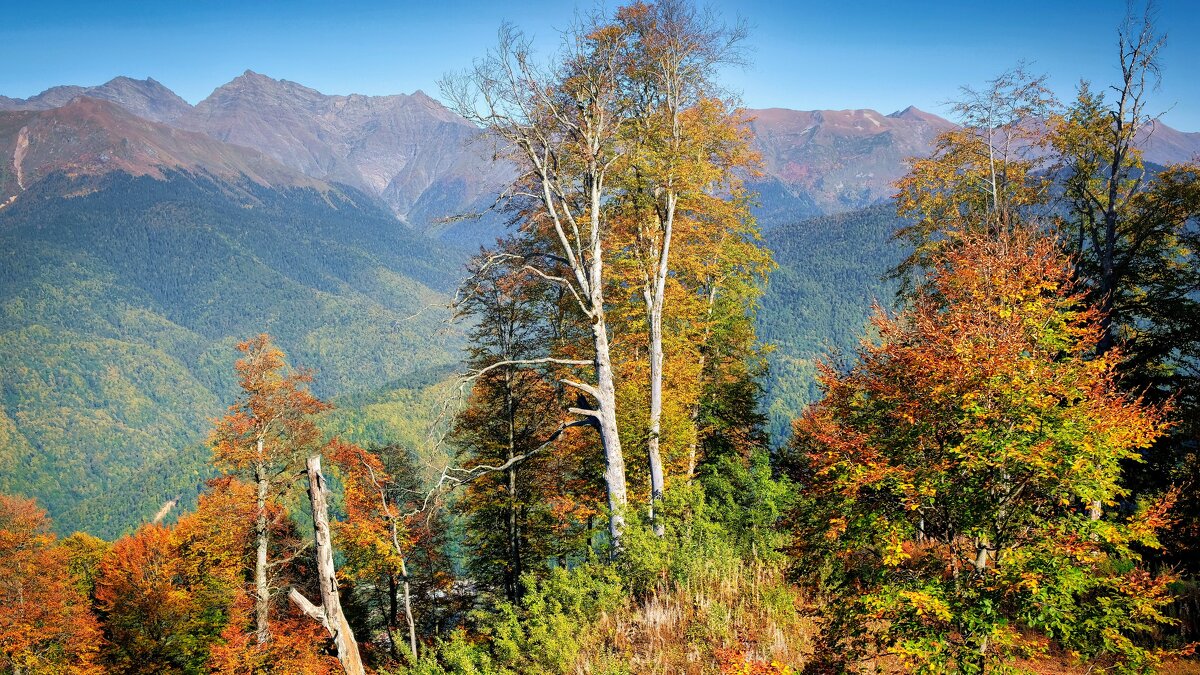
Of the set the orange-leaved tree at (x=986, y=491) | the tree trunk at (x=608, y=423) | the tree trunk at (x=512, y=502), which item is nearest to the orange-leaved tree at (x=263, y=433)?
the tree trunk at (x=512, y=502)

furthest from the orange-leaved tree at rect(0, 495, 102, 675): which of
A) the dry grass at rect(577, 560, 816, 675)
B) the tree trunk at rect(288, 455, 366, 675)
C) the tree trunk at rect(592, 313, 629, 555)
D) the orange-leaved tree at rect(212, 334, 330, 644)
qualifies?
the dry grass at rect(577, 560, 816, 675)

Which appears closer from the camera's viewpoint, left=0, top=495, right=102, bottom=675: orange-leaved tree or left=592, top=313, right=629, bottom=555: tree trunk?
left=592, top=313, right=629, bottom=555: tree trunk

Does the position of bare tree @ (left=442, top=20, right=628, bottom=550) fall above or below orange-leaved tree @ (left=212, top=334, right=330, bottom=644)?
above

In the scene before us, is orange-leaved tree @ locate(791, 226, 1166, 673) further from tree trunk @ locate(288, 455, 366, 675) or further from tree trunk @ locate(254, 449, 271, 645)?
tree trunk @ locate(254, 449, 271, 645)

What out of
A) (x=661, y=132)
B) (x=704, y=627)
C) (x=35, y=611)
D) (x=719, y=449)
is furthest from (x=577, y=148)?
(x=35, y=611)

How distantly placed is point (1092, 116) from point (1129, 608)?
50.2ft

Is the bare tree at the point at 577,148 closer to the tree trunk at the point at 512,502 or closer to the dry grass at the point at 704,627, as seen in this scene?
the dry grass at the point at 704,627

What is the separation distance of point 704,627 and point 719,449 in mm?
15275

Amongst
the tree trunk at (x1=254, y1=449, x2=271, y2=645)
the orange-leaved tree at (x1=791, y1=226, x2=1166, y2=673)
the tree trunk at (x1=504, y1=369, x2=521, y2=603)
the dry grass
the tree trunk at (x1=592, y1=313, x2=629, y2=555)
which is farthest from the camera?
the tree trunk at (x1=504, y1=369, x2=521, y2=603)

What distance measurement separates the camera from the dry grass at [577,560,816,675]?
636 centimetres

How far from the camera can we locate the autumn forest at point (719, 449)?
524 centimetres

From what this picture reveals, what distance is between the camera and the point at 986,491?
529 centimetres

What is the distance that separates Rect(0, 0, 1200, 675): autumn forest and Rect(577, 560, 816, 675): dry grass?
5 cm

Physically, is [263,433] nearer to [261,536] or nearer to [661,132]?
[261,536]
